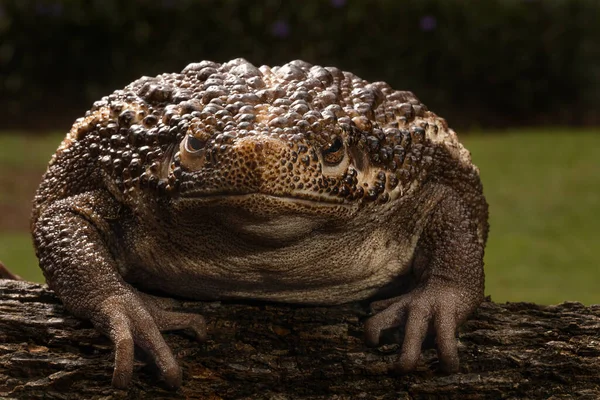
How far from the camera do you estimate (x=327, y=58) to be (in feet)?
35.2

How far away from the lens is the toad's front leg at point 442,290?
270 centimetres

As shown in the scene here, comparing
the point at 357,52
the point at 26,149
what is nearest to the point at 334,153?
the point at 26,149

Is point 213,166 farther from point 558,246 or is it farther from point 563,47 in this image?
point 563,47

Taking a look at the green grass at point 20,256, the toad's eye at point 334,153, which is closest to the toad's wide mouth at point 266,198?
the toad's eye at point 334,153

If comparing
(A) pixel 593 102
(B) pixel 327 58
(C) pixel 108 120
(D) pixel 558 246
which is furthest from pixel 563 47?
(C) pixel 108 120

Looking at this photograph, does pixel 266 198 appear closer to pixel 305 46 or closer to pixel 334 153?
pixel 334 153

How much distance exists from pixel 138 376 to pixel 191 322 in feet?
0.77

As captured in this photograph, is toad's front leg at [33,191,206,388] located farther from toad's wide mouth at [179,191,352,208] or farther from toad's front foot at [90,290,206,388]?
toad's wide mouth at [179,191,352,208]

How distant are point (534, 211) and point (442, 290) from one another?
5484 millimetres

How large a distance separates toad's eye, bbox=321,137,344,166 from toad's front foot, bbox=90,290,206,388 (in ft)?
2.36

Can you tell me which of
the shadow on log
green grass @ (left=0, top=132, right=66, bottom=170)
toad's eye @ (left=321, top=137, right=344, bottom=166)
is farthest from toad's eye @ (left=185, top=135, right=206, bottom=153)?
green grass @ (left=0, top=132, right=66, bottom=170)

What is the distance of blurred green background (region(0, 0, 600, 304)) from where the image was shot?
35.2 feet

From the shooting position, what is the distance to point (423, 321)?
8.95ft

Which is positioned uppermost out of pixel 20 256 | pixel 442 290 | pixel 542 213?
pixel 542 213
